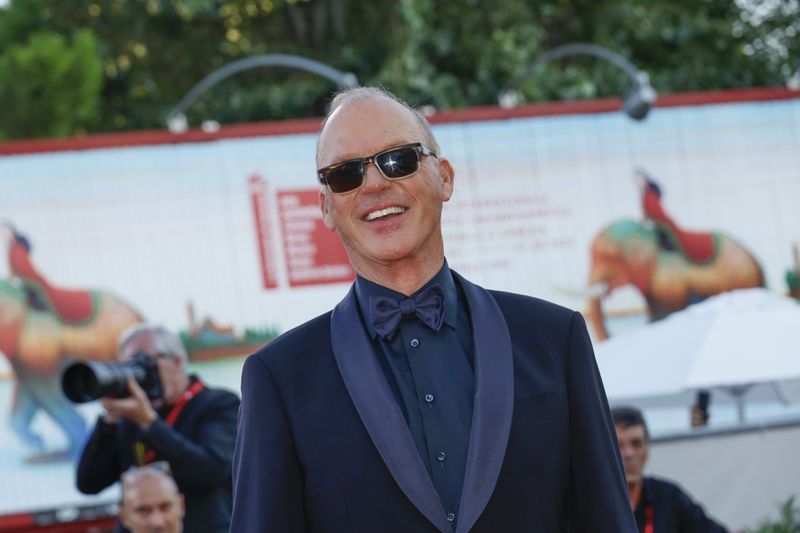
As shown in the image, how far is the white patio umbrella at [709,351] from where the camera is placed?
26.2 ft

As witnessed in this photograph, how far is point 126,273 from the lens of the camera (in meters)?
10.4

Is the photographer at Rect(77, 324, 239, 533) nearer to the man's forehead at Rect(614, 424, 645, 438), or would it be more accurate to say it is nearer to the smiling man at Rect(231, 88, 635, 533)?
the man's forehead at Rect(614, 424, 645, 438)

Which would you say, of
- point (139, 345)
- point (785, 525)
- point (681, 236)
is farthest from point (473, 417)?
point (681, 236)

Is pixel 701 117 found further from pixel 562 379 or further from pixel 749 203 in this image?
pixel 562 379

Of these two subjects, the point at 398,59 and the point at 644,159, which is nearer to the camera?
the point at 644,159

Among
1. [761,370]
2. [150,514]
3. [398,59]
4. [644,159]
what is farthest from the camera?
[398,59]

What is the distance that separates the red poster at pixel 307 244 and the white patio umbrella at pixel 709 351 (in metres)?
2.48

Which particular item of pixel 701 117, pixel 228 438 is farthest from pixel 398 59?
pixel 228 438

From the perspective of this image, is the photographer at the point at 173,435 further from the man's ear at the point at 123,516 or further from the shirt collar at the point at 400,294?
the shirt collar at the point at 400,294

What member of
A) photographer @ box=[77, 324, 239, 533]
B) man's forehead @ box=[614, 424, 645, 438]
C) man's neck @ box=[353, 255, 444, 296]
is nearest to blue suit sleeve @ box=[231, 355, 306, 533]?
man's neck @ box=[353, 255, 444, 296]

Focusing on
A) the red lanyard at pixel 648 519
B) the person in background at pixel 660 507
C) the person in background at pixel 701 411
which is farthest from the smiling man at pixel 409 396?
the person in background at pixel 701 411

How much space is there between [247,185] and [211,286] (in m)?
0.81

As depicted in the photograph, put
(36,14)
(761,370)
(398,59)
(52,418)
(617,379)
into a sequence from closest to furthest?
(761,370)
(617,379)
(52,418)
(398,59)
(36,14)

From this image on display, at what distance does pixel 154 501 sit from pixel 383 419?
339 cm
